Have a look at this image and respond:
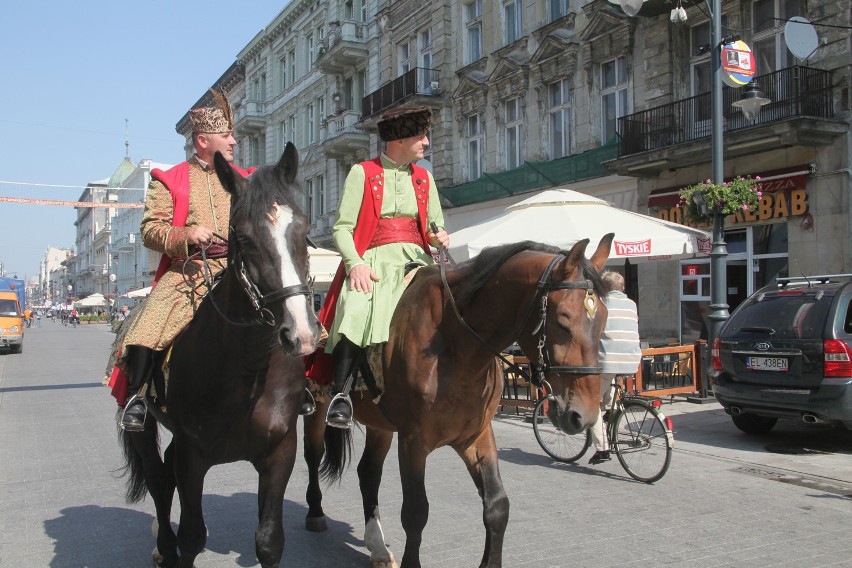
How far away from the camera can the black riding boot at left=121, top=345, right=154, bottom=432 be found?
4.07 m


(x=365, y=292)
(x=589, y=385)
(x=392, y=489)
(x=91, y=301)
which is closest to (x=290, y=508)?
(x=392, y=489)

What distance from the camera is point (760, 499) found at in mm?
6660

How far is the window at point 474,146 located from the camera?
87.9 ft

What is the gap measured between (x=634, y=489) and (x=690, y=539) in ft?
5.84

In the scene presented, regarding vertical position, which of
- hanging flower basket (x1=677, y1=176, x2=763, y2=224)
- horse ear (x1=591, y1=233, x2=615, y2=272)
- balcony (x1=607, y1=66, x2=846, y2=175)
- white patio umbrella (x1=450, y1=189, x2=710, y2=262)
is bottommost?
horse ear (x1=591, y1=233, x2=615, y2=272)

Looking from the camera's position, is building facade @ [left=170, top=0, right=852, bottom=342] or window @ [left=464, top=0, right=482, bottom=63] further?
window @ [left=464, top=0, right=482, bottom=63]

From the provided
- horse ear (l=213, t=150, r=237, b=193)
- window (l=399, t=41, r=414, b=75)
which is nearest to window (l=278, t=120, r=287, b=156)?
window (l=399, t=41, r=414, b=75)

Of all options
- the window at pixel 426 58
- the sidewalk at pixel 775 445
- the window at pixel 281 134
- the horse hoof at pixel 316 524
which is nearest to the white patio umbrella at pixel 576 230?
the sidewalk at pixel 775 445

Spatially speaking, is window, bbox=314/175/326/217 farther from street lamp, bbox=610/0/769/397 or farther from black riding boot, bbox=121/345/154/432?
black riding boot, bbox=121/345/154/432

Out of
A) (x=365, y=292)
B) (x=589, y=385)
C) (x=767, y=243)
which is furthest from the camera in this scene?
(x=767, y=243)

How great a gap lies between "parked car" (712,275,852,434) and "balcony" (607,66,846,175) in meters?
6.46

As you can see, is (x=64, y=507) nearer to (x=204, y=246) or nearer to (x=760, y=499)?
(x=204, y=246)

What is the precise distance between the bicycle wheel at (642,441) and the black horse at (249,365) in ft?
15.5

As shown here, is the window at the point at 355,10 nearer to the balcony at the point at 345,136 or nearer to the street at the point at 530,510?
the balcony at the point at 345,136
